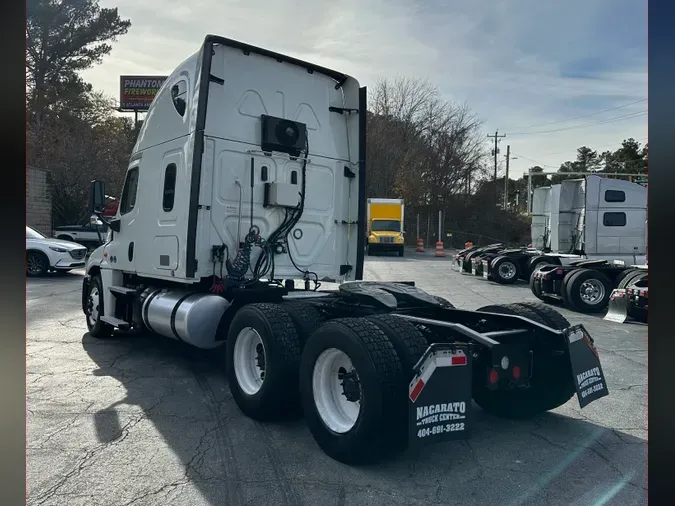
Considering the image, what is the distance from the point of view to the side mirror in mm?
7766

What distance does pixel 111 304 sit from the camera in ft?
26.4

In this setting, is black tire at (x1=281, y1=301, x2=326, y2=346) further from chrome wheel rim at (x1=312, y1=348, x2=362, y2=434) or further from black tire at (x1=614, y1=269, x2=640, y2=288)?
black tire at (x1=614, y1=269, x2=640, y2=288)

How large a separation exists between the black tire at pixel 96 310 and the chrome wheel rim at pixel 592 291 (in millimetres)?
10180

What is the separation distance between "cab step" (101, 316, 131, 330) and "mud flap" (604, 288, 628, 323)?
921 cm

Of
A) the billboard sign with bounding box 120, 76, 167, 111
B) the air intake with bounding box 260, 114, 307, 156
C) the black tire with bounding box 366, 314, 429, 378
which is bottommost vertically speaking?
the black tire with bounding box 366, 314, 429, 378

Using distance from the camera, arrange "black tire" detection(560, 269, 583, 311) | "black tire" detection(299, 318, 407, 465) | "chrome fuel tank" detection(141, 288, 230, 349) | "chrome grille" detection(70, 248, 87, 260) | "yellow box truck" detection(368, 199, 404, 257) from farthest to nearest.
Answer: "yellow box truck" detection(368, 199, 404, 257) → "chrome grille" detection(70, 248, 87, 260) → "black tire" detection(560, 269, 583, 311) → "chrome fuel tank" detection(141, 288, 230, 349) → "black tire" detection(299, 318, 407, 465)

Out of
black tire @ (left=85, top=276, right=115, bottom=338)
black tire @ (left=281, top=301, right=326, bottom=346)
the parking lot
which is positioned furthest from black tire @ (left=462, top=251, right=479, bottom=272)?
black tire @ (left=281, top=301, right=326, bottom=346)

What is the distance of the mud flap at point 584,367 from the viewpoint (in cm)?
418

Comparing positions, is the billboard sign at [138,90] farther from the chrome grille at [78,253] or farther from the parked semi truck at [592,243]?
the parked semi truck at [592,243]

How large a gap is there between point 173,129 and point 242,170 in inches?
40.5

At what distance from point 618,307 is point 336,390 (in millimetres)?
9054

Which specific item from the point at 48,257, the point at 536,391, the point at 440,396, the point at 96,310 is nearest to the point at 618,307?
the point at 536,391
